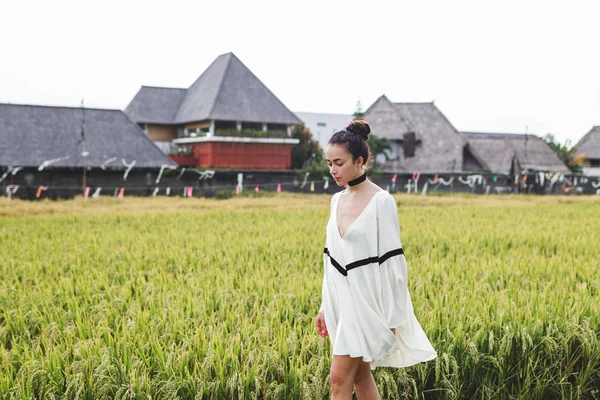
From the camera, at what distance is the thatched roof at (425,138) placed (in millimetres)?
34656

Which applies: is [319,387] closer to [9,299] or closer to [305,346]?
[305,346]

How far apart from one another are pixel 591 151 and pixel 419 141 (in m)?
21.1

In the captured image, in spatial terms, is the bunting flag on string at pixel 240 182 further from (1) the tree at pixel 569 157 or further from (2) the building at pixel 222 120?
(1) the tree at pixel 569 157

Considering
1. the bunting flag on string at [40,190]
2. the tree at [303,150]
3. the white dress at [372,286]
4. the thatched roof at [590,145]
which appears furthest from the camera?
the thatched roof at [590,145]

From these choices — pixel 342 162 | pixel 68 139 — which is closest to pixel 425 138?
pixel 68 139

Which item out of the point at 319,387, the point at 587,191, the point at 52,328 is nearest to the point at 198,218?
the point at 52,328

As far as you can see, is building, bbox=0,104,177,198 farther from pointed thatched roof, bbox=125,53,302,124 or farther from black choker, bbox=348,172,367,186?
black choker, bbox=348,172,367,186

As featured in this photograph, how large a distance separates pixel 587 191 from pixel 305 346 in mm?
32004

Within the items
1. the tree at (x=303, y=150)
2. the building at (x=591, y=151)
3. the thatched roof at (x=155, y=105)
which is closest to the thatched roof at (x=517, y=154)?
the building at (x=591, y=151)

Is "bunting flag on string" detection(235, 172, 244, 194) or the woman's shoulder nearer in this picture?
the woman's shoulder

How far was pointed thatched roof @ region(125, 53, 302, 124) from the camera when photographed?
30.4 m

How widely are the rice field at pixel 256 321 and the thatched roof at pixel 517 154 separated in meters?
28.9

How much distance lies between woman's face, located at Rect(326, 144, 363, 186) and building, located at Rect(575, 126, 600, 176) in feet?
162

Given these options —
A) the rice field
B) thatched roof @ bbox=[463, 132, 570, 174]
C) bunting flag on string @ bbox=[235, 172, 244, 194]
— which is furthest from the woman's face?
thatched roof @ bbox=[463, 132, 570, 174]
